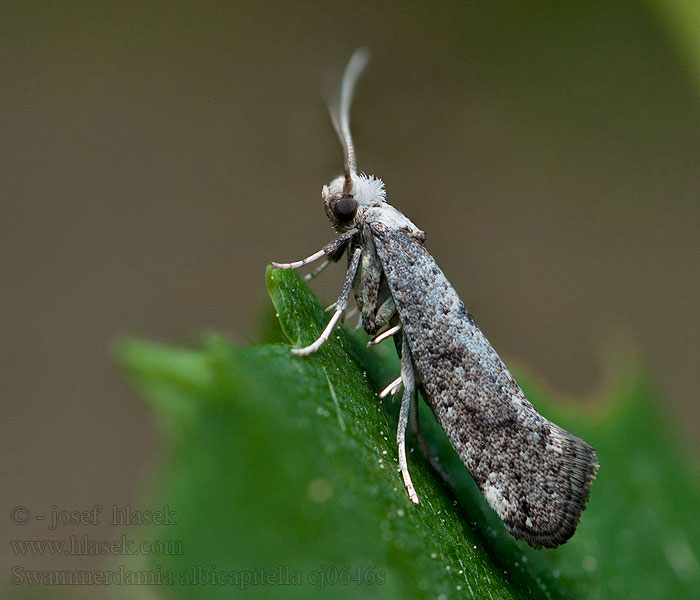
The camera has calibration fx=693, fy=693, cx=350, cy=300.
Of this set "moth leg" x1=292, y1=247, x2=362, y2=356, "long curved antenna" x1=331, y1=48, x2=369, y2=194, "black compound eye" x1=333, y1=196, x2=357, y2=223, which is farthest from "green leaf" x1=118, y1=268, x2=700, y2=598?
"long curved antenna" x1=331, y1=48, x2=369, y2=194

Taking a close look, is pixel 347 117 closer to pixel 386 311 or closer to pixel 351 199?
pixel 351 199

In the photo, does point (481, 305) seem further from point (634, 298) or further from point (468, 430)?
point (468, 430)

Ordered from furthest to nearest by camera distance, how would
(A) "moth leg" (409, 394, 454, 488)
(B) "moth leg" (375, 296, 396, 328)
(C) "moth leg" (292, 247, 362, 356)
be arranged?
1. (B) "moth leg" (375, 296, 396, 328)
2. (A) "moth leg" (409, 394, 454, 488)
3. (C) "moth leg" (292, 247, 362, 356)

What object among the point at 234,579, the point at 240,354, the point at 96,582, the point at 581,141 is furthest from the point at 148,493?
the point at 581,141

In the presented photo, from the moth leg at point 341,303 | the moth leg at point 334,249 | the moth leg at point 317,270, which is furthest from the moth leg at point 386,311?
the moth leg at point 317,270

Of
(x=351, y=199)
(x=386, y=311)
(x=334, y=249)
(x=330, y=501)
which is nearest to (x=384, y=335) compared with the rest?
(x=386, y=311)

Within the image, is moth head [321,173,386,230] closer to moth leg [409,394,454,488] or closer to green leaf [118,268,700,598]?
green leaf [118,268,700,598]

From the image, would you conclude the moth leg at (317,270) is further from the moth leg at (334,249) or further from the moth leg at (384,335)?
the moth leg at (384,335)
